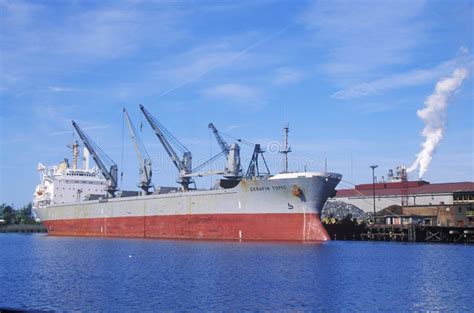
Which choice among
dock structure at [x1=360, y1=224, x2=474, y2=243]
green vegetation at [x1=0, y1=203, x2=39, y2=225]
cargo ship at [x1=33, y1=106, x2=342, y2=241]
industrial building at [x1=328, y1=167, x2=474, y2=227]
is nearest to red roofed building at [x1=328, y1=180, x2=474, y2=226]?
industrial building at [x1=328, y1=167, x2=474, y2=227]

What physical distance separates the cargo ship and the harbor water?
23.4 feet

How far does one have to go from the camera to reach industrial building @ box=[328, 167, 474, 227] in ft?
190

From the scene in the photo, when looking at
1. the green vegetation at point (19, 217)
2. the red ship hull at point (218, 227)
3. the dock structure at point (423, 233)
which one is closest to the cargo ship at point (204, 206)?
the red ship hull at point (218, 227)

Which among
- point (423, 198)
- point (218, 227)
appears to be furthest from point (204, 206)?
point (423, 198)

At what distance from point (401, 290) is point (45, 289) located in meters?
12.7

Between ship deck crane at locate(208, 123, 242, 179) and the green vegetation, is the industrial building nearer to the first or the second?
ship deck crane at locate(208, 123, 242, 179)

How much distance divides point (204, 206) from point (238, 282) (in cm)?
2383

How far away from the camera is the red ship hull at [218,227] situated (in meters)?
40.4

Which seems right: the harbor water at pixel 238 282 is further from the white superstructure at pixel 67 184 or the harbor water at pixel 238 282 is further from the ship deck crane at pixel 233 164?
the white superstructure at pixel 67 184

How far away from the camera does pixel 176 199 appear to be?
48.1 metres

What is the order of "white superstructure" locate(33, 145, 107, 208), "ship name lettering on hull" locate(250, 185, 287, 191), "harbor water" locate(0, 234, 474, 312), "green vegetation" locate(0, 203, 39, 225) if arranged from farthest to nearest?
1. "green vegetation" locate(0, 203, 39, 225)
2. "white superstructure" locate(33, 145, 107, 208)
3. "ship name lettering on hull" locate(250, 185, 287, 191)
4. "harbor water" locate(0, 234, 474, 312)

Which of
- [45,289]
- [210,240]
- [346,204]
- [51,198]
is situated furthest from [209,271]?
[346,204]

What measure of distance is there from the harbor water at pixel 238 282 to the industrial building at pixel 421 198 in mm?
26134

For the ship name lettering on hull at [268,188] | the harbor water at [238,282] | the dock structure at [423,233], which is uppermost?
the ship name lettering on hull at [268,188]
